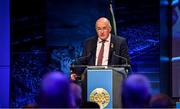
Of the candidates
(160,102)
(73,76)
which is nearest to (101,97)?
(73,76)

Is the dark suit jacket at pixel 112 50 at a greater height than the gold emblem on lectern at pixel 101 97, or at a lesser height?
greater

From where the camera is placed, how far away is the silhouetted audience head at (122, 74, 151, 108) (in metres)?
2.75

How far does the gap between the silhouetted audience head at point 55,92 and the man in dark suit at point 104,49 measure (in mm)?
2320

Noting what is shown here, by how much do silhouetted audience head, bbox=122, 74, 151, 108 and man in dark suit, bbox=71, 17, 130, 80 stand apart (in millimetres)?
2247

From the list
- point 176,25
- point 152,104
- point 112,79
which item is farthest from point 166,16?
point 152,104

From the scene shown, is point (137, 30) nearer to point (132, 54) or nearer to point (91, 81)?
point (132, 54)

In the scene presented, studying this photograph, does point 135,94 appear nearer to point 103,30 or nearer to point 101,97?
point 101,97

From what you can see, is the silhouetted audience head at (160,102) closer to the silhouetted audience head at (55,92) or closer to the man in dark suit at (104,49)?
the silhouetted audience head at (55,92)

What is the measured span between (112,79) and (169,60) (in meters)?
4.12

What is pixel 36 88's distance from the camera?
8.44 metres

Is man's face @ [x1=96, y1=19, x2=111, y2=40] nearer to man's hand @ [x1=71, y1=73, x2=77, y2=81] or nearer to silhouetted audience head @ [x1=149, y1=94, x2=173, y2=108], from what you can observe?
man's hand @ [x1=71, y1=73, x2=77, y2=81]

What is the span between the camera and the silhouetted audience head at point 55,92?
2664mm

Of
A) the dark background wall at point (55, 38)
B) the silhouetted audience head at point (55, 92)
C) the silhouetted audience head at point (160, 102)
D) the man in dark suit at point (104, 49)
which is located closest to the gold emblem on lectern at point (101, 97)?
the man in dark suit at point (104, 49)

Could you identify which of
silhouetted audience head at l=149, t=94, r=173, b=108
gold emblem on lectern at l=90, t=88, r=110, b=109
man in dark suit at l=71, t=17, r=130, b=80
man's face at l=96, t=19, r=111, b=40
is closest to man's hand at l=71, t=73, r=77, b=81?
man in dark suit at l=71, t=17, r=130, b=80
